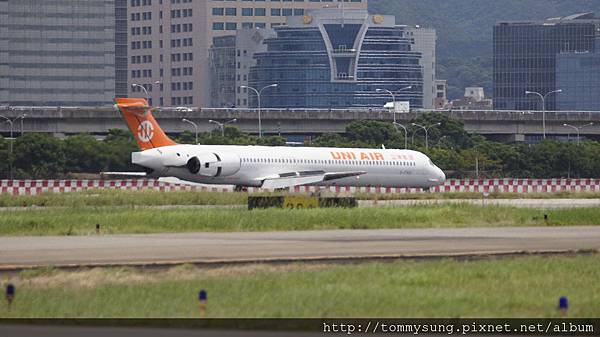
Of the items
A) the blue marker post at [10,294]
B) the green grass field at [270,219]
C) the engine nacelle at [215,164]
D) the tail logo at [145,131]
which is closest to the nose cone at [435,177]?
the engine nacelle at [215,164]

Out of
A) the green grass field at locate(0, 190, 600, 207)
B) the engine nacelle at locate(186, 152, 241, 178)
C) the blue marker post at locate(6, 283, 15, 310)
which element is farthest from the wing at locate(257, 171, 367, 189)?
the blue marker post at locate(6, 283, 15, 310)

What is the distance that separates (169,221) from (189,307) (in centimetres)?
2465

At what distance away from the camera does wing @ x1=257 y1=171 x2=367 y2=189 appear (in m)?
91.1

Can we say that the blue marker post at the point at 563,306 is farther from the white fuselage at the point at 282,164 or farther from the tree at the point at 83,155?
the tree at the point at 83,155

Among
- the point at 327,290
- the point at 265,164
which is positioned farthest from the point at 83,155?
the point at 327,290

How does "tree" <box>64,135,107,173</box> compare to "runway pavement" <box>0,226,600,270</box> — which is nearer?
"runway pavement" <box>0,226,600,270</box>

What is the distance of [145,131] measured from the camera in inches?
3553

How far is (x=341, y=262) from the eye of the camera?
39156 millimetres

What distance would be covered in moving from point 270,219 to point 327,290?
23.5 meters

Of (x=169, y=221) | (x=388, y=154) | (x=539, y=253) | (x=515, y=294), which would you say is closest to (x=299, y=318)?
(x=515, y=294)

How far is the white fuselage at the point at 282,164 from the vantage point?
288 ft

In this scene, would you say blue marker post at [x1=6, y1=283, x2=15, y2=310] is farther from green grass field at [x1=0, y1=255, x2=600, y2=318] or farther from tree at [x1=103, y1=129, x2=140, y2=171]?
tree at [x1=103, y1=129, x2=140, y2=171]

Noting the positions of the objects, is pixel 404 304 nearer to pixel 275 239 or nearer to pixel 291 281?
pixel 291 281

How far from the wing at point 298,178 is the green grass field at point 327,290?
171 feet
